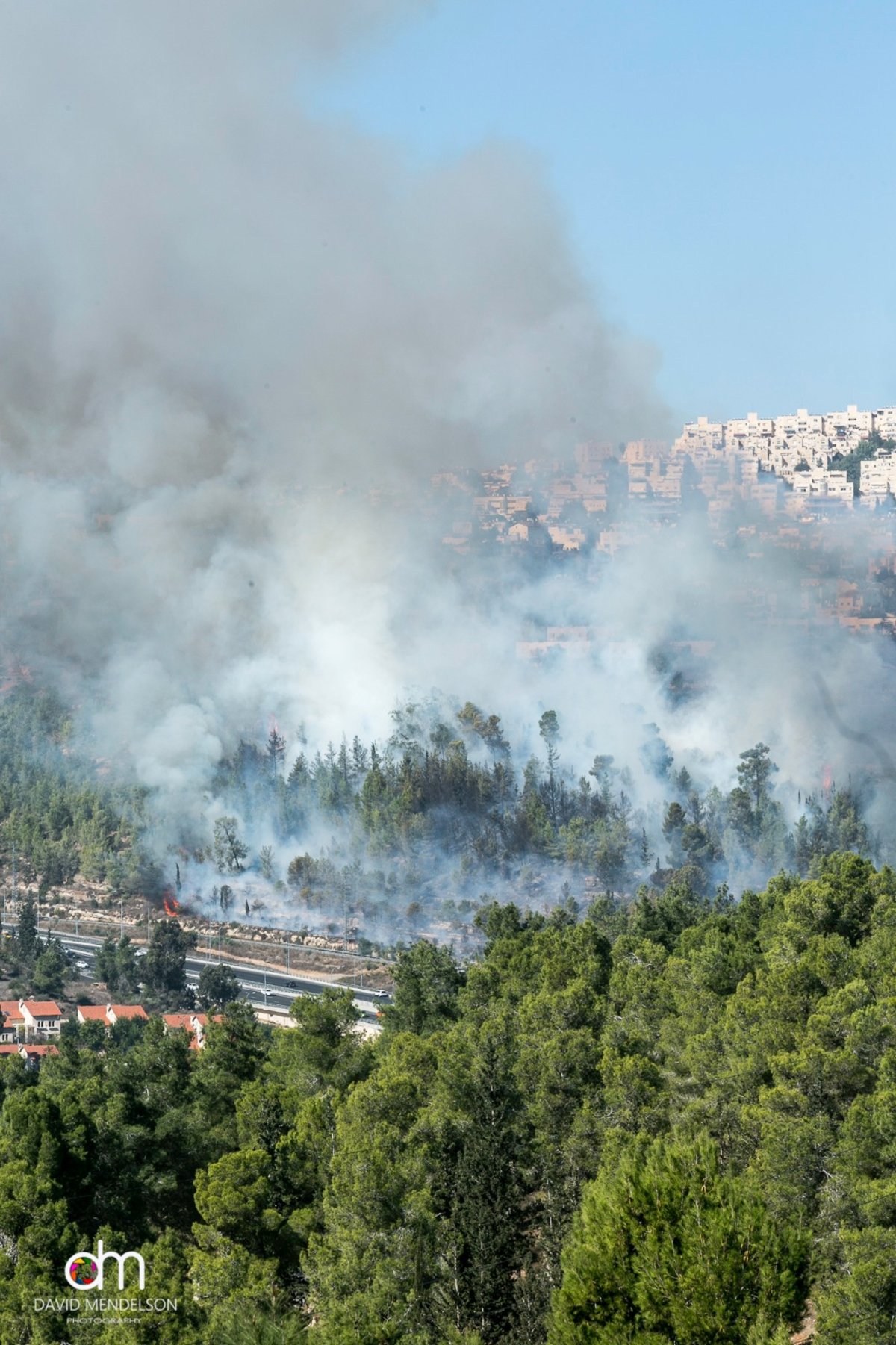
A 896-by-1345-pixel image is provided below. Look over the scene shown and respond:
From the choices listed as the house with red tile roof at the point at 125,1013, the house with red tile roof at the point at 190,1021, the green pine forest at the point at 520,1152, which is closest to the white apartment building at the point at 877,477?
the house with red tile roof at the point at 190,1021

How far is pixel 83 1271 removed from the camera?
51.8 feet

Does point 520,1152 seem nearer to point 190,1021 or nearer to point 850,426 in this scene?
point 190,1021

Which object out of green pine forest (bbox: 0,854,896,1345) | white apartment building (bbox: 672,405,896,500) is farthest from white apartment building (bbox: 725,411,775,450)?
green pine forest (bbox: 0,854,896,1345)

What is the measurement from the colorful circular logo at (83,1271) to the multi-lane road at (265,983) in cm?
2337

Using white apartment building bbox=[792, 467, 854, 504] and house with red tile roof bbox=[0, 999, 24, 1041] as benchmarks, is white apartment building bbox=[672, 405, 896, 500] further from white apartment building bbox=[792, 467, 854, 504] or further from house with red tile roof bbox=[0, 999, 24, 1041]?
house with red tile roof bbox=[0, 999, 24, 1041]

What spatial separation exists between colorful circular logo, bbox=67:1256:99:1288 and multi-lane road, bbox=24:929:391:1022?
23367 millimetres

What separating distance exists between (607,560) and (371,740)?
18.2 m

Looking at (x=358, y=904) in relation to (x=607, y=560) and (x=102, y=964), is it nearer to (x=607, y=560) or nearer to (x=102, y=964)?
(x=102, y=964)

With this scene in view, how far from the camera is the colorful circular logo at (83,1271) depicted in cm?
1557

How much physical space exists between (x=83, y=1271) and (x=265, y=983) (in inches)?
1130

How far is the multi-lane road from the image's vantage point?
41625mm

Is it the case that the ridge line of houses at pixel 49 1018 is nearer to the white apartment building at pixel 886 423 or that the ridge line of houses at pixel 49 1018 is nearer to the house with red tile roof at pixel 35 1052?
the house with red tile roof at pixel 35 1052

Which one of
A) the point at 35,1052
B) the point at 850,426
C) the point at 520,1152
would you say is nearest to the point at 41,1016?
the point at 35,1052

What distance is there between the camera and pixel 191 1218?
2072cm
